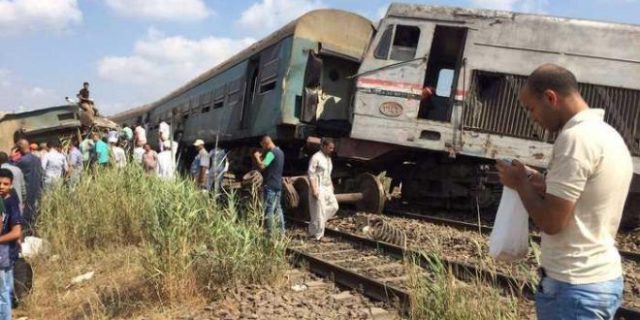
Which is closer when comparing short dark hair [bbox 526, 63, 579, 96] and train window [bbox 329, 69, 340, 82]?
short dark hair [bbox 526, 63, 579, 96]

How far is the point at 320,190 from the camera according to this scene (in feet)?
26.7

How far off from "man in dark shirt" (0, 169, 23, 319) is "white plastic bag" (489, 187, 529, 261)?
4.13 meters

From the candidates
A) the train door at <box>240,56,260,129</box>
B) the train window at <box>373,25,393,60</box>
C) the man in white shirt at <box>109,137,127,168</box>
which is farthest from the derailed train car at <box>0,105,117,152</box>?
the train window at <box>373,25,393,60</box>

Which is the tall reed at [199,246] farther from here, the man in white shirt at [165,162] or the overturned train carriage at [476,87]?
the overturned train carriage at [476,87]

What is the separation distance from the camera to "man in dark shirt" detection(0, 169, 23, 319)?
4.89 meters

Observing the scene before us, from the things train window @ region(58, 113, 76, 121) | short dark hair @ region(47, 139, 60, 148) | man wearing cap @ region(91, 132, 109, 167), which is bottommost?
short dark hair @ region(47, 139, 60, 148)

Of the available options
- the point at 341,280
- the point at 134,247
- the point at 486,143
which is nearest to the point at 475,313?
the point at 341,280

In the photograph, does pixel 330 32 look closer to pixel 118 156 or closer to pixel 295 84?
pixel 295 84

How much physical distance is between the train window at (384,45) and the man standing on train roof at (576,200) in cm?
767

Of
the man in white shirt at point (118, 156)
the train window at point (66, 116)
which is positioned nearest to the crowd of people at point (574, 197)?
the man in white shirt at point (118, 156)

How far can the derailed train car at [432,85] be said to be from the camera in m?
8.79

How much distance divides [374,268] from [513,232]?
4157 mm

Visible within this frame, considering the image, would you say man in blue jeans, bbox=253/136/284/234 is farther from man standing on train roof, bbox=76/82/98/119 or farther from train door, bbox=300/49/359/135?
man standing on train roof, bbox=76/82/98/119

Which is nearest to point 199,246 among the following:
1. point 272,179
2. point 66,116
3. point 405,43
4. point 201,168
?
point 272,179
